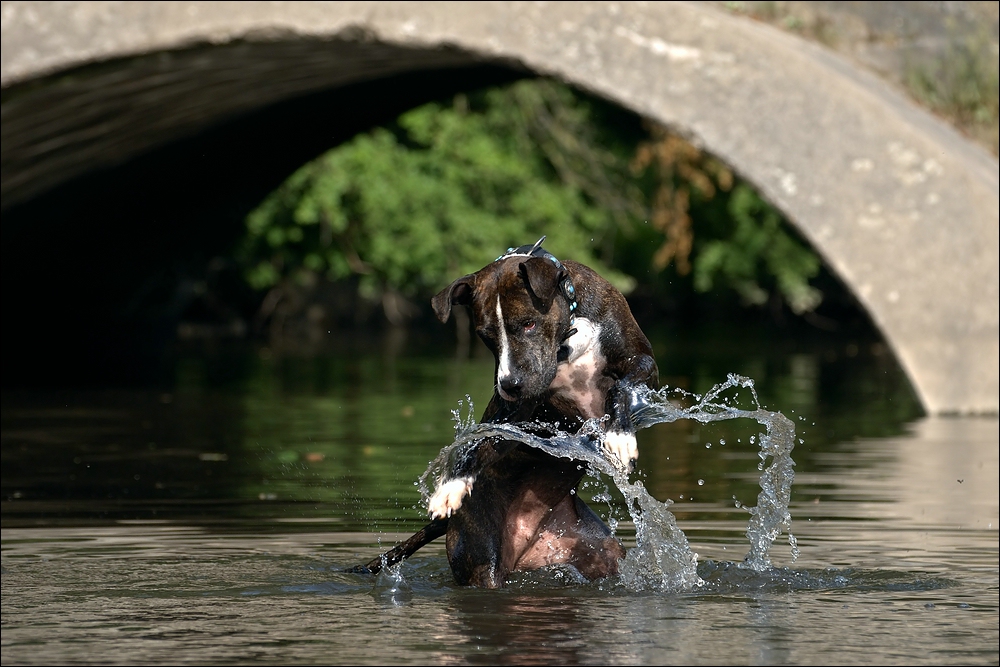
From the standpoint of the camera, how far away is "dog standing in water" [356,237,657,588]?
705 centimetres

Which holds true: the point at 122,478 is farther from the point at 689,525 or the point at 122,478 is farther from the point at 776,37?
the point at 776,37

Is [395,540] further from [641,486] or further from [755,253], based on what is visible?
[755,253]

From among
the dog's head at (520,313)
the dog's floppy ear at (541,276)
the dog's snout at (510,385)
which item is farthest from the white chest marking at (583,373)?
the dog's snout at (510,385)

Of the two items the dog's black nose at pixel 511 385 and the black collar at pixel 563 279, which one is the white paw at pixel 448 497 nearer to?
the dog's black nose at pixel 511 385

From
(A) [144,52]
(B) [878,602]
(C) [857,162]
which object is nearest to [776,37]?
(C) [857,162]

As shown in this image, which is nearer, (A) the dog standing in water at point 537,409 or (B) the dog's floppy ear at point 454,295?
(A) the dog standing in water at point 537,409

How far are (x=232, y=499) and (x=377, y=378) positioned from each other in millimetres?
11460

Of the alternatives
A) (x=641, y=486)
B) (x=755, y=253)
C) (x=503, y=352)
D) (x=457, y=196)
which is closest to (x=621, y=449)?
(x=641, y=486)

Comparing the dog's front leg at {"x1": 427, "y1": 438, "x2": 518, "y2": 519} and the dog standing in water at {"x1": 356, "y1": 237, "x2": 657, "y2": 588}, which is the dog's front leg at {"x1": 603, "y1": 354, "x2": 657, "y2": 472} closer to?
the dog standing in water at {"x1": 356, "y1": 237, "x2": 657, "y2": 588}

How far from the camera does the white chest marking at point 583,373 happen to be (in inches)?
290

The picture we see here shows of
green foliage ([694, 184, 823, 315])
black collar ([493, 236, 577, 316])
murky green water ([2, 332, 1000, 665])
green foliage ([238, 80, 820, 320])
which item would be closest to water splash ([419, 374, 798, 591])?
murky green water ([2, 332, 1000, 665])

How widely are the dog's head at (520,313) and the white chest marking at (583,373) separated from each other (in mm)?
124

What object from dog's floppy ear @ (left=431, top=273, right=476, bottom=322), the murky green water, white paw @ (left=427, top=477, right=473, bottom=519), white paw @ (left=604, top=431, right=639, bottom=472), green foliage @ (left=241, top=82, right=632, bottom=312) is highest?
green foliage @ (left=241, top=82, right=632, bottom=312)

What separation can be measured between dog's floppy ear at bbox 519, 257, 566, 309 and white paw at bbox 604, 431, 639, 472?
58 centimetres
